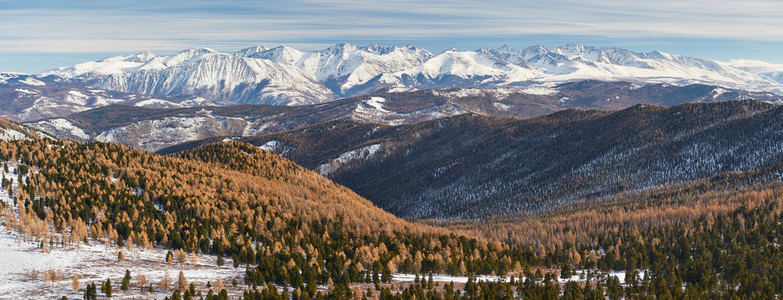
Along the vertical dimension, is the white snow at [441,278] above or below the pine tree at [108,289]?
below

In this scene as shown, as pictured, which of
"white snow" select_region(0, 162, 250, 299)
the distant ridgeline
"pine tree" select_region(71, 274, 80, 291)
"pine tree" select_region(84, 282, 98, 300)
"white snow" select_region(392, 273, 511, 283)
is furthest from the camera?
"white snow" select_region(392, 273, 511, 283)

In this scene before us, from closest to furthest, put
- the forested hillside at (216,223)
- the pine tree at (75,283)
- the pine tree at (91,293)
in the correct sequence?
the pine tree at (91,293), the pine tree at (75,283), the forested hillside at (216,223)

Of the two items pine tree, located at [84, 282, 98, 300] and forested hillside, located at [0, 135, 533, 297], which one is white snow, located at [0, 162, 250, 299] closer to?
pine tree, located at [84, 282, 98, 300]

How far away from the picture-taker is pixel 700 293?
12069 cm

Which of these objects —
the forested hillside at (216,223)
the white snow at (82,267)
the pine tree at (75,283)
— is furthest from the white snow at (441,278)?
the pine tree at (75,283)

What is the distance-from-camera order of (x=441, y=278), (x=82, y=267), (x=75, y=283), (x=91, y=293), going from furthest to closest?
(x=441, y=278), (x=82, y=267), (x=75, y=283), (x=91, y=293)

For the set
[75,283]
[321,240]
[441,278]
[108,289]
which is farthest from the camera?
[321,240]

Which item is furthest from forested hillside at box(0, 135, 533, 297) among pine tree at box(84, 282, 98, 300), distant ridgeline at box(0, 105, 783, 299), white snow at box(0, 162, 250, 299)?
pine tree at box(84, 282, 98, 300)

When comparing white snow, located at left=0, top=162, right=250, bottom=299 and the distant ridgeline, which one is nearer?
white snow, located at left=0, top=162, right=250, bottom=299

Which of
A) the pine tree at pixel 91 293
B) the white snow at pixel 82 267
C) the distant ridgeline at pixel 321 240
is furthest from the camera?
the distant ridgeline at pixel 321 240

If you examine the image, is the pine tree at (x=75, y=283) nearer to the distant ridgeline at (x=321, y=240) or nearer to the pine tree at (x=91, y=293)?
the pine tree at (x=91, y=293)

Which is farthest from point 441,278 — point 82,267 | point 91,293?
point 91,293

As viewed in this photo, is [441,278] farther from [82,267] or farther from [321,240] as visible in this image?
[82,267]

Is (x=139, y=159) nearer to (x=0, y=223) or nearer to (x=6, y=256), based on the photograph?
(x=0, y=223)
